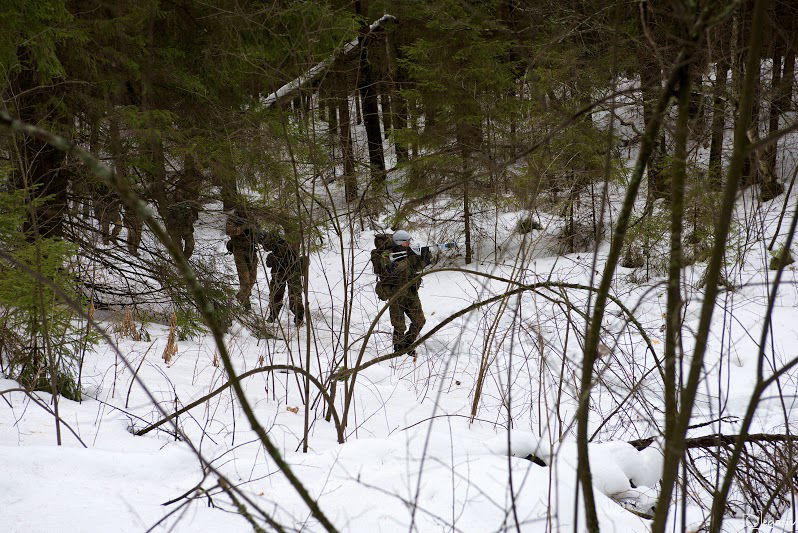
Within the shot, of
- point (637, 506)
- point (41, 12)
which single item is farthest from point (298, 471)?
point (41, 12)

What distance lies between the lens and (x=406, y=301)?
766cm

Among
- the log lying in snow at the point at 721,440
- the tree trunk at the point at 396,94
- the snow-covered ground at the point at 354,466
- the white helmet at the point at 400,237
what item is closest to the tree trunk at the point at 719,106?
the snow-covered ground at the point at 354,466

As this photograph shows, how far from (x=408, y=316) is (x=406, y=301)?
0.75ft

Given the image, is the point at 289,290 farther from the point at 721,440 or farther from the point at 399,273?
the point at 721,440

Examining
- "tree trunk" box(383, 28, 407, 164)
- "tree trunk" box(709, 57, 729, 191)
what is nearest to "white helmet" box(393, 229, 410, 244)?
"tree trunk" box(383, 28, 407, 164)

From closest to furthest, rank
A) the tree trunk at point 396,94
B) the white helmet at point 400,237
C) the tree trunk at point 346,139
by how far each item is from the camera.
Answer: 1. the tree trunk at point 346,139
2. the white helmet at point 400,237
3. the tree trunk at point 396,94

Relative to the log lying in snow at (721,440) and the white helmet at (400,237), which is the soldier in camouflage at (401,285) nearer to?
the white helmet at (400,237)

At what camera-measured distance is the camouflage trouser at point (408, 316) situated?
7.44 m

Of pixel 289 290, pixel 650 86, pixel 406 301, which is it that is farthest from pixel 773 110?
pixel 406 301

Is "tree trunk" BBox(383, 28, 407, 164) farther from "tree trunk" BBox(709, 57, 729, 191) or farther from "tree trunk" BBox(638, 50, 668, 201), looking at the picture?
"tree trunk" BBox(709, 57, 729, 191)

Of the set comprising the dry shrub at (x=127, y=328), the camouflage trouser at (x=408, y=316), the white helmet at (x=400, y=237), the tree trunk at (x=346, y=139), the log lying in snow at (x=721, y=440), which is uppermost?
the tree trunk at (x=346, y=139)

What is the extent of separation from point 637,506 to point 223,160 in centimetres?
561

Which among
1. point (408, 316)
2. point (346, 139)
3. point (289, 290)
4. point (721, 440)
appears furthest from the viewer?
point (408, 316)

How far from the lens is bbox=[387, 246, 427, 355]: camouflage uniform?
24.6 feet
